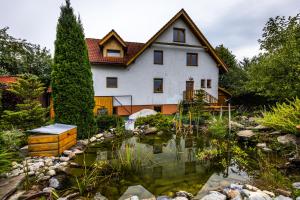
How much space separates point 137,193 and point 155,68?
41.4 feet

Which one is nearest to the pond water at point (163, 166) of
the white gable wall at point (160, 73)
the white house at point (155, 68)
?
the white house at point (155, 68)

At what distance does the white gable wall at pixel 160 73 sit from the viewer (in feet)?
48.1

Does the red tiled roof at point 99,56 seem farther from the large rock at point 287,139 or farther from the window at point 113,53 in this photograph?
the large rock at point 287,139

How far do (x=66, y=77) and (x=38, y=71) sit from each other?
14.6m

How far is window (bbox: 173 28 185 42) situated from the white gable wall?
0.33 meters

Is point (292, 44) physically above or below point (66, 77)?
above

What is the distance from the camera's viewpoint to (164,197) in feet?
11.7

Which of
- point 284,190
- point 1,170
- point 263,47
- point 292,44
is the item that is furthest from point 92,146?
point 263,47

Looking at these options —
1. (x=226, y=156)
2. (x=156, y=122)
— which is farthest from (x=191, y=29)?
(x=226, y=156)

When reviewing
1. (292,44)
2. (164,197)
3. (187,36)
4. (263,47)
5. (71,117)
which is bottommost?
(164,197)

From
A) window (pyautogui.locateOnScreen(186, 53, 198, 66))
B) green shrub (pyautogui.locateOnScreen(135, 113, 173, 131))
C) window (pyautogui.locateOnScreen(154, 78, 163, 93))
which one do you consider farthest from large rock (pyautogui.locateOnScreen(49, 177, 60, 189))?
window (pyautogui.locateOnScreen(186, 53, 198, 66))

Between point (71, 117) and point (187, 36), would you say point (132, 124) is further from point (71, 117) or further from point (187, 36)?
point (187, 36)

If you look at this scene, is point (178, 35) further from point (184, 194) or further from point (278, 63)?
point (184, 194)

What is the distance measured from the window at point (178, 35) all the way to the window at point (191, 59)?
142 centimetres
